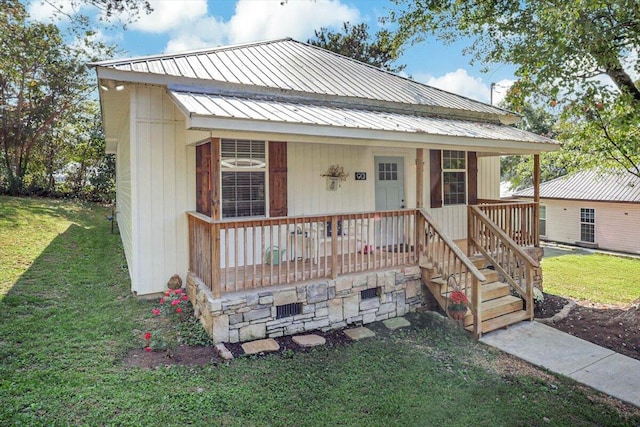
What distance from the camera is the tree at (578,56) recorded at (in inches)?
248

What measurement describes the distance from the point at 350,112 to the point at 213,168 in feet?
10.5

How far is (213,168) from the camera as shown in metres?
5.39

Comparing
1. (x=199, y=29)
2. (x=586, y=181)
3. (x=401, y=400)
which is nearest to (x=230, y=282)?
(x=401, y=400)

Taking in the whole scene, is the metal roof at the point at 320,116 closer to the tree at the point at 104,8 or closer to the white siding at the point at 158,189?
the white siding at the point at 158,189

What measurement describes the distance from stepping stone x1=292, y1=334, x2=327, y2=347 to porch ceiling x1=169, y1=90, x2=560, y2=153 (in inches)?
115

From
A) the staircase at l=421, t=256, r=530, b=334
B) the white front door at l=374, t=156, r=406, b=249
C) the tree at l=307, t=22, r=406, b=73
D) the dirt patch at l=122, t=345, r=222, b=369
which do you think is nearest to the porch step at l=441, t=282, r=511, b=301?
the staircase at l=421, t=256, r=530, b=334

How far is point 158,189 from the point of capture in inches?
267

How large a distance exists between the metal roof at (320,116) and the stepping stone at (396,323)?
3.14 m

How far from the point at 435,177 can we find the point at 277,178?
4.14m

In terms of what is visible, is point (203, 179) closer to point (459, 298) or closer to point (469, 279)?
point (459, 298)

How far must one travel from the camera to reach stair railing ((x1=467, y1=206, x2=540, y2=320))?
23.9 feet

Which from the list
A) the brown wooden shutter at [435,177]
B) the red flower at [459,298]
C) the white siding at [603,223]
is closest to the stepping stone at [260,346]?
the red flower at [459,298]

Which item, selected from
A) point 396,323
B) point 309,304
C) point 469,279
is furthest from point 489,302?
point 309,304

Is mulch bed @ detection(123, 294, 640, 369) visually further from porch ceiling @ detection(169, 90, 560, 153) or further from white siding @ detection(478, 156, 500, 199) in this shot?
white siding @ detection(478, 156, 500, 199)
